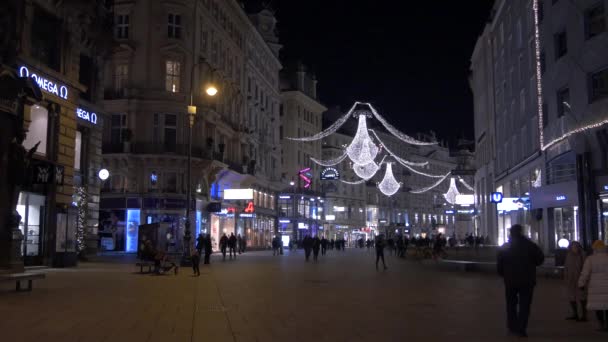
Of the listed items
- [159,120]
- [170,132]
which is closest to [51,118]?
[159,120]

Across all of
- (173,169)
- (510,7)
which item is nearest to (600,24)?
(510,7)

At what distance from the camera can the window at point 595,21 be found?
3022 centimetres

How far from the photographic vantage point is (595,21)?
101 ft

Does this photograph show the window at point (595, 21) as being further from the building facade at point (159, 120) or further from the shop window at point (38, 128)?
the shop window at point (38, 128)

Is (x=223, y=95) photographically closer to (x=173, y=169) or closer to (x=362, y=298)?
(x=173, y=169)

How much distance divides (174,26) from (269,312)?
38.4 m

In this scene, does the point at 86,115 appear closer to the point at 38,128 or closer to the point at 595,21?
the point at 38,128

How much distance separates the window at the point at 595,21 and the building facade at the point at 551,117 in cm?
5

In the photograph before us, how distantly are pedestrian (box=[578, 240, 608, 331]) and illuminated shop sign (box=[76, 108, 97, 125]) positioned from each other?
24743mm

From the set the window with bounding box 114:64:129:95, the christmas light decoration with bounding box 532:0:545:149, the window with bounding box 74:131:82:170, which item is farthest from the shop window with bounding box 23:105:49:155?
the christmas light decoration with bounding box 532:0:545:149

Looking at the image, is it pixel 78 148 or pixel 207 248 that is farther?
pixel 207 248

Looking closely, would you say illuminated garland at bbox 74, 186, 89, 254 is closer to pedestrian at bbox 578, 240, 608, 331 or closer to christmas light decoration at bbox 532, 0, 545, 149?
pedestrian at bbox 578, 240, 608, 331

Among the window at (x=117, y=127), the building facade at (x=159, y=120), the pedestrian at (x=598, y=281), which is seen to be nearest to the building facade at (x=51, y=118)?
the building facade at (x=159, y=120)

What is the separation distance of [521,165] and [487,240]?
56.0 ft
